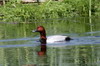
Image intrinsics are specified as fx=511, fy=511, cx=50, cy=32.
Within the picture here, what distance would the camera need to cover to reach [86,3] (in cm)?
3189

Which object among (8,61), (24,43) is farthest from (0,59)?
(24,43)

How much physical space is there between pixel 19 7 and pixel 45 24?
373 centimetres

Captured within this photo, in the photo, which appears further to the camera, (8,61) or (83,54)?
(83,54)

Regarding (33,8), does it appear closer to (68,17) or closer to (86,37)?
(68,17)

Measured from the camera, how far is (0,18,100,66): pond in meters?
14.8

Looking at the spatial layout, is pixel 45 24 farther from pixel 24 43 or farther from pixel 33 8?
pixel 24 43

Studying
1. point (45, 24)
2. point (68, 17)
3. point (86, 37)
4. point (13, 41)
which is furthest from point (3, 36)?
point (68, 17)

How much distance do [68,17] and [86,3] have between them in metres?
1.91

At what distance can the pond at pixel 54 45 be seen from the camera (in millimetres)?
14844

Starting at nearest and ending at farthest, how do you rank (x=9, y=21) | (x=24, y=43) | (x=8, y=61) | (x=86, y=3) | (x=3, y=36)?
(x=8, y=61) < (x=24, y=43) < (x=3, y=36) < (x=9, y=21) < (x=86, y=3)

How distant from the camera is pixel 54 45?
19062 millimetres

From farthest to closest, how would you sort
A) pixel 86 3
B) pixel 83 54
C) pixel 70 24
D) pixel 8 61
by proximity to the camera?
pixel 86 3 → pixel 70 24 → pixel 83 54 → pixel 8 61

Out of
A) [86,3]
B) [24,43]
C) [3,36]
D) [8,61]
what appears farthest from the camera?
[86,3]

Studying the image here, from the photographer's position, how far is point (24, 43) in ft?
63.9
